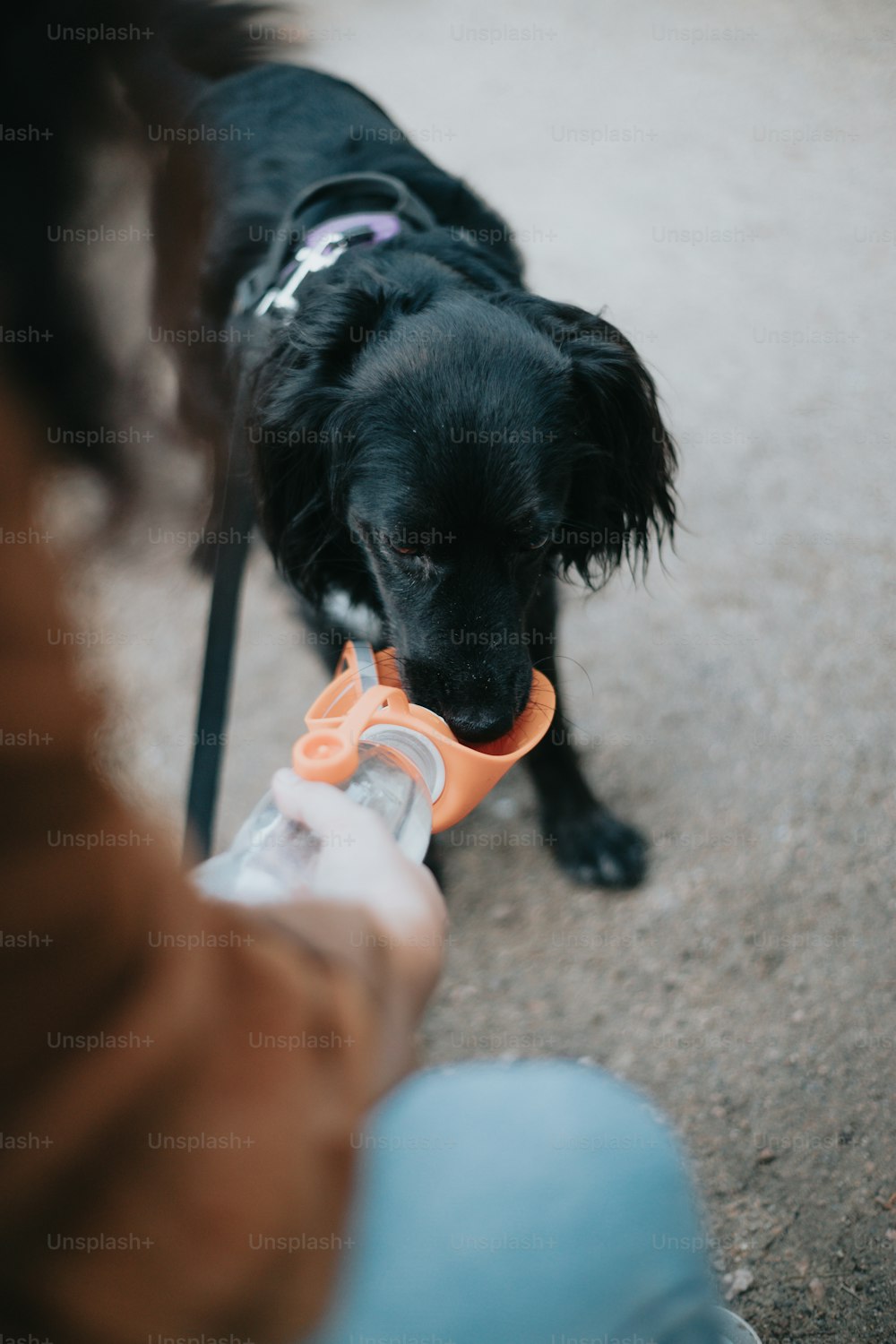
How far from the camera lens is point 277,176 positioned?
2381mm

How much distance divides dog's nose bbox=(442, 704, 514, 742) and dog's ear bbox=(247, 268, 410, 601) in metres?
0.56

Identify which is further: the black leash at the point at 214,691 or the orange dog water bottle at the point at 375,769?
the black leash at the point at 214,691

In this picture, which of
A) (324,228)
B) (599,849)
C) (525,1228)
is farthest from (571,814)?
(324,228)

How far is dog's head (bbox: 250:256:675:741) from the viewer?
1.68 meters

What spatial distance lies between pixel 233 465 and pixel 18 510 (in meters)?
1.63

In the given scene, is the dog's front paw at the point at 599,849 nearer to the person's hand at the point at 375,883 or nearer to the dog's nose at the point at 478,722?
the dog's nose at the point at 478,722

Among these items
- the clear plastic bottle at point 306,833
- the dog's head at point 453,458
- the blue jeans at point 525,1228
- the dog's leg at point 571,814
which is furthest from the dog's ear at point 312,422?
the blue jeans at point 525,1228

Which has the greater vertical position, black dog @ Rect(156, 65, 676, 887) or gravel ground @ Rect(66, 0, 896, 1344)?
black dog @ Rect(156, 65, 676, 887)

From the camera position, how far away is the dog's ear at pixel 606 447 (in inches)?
74.5

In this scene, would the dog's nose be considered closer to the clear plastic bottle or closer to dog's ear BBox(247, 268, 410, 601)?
the clear plastic bottle

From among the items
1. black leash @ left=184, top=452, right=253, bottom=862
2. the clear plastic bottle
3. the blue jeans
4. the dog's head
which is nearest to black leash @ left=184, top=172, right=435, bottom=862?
black leash @ left=184, top=452, right=253, bottom=862

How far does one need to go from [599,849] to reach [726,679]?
719 millimetres

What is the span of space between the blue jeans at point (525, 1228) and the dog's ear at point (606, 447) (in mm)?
1207

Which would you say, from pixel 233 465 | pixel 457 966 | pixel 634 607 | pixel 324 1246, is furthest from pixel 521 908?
pixel 324 1246
